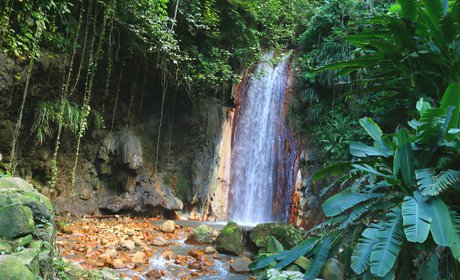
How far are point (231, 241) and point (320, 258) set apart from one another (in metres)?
2.91

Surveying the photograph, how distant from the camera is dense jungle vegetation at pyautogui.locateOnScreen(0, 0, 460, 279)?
3.29m

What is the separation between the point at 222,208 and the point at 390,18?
26.1 feet

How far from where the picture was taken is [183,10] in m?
8.66

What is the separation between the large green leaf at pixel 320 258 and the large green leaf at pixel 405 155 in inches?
41.2

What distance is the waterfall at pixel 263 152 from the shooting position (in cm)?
1063

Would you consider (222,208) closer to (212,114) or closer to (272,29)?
(212,114)

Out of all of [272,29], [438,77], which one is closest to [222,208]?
[272,29]

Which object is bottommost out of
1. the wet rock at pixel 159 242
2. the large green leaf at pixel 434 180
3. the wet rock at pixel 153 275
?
the wet rock at pixel 159 242

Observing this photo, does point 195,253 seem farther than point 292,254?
Yes

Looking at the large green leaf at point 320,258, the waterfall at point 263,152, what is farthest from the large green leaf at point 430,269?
the waterfall at point 263,152

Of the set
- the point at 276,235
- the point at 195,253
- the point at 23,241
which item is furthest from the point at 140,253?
the point at 23,241

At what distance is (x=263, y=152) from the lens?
11.2 metres

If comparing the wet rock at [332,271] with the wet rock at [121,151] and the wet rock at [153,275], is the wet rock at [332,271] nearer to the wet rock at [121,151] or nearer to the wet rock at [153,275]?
the wet rock at [153,275]

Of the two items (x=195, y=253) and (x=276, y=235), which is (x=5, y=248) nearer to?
(x=195, y=253)
